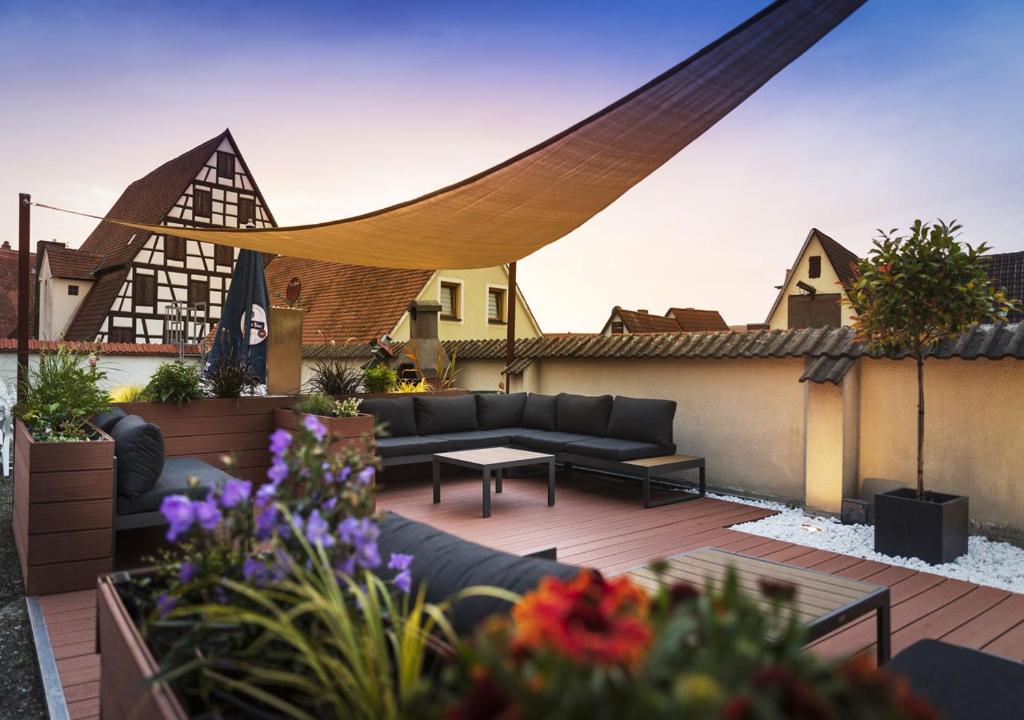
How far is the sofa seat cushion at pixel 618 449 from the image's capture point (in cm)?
580

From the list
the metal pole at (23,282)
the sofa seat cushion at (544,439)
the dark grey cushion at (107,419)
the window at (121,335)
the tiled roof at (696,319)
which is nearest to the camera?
the dark grey cushion at (107,419)

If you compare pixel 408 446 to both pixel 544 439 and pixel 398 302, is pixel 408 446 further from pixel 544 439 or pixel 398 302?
pixel 398 302

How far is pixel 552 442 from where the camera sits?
20.8ft

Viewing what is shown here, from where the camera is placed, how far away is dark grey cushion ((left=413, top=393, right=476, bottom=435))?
6828 mm

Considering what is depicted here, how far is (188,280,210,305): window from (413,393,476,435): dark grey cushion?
11240 mm

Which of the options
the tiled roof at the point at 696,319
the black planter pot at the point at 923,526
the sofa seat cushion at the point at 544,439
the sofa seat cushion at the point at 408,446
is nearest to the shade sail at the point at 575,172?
the sofa seat cushion at the point at 408,446

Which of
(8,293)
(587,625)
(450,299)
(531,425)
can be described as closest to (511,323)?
(531,425)

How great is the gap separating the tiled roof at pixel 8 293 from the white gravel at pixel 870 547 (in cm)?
2028

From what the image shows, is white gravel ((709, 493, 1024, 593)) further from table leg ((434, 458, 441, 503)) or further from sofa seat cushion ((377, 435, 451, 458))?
sofa seat cushion ((377, 435, 451, 458))

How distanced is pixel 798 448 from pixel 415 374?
4.62 metres

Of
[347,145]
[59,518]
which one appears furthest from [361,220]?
[347,145]

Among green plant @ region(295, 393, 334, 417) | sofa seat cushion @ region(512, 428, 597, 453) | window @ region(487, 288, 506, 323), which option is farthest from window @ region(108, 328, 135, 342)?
green plant @ region(295, 393, 334, 417)

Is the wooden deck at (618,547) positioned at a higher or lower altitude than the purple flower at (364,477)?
lower

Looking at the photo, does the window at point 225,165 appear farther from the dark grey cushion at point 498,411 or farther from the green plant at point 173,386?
the green plant at point 173,386
